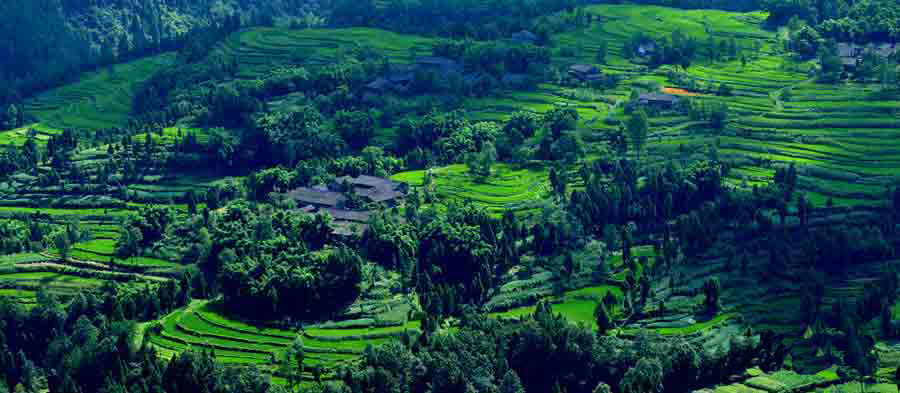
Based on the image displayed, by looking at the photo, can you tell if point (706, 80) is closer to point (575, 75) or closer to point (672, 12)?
point (575, 75)

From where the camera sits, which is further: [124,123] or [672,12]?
[672,12]

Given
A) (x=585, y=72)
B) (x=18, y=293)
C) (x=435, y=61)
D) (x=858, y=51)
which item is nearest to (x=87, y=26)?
(x=435, y=61)

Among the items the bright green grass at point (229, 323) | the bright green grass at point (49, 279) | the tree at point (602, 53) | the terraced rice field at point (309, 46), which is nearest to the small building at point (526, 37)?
the tree at point (602, 53)

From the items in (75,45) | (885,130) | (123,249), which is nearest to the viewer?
(123,249)

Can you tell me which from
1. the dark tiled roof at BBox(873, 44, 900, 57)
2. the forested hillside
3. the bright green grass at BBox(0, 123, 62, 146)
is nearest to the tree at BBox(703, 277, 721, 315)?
the dark tiled roof at BBox(873, 44, 900, 57)

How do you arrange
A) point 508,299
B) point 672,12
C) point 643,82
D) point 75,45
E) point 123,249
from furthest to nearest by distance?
1. point 75,45
2. point 672,12
3. point 643,82
4. point 123,249
5. point 508,299

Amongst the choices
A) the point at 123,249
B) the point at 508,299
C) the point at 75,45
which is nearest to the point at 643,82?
the point at 508,299

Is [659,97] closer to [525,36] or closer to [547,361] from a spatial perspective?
[525,36]
